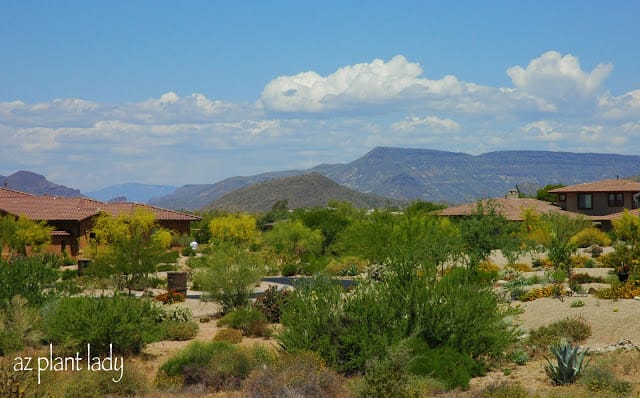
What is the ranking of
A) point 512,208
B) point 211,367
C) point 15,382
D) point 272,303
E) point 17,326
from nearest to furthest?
point 15,382 < point 211,367 < point 17,326 < point 272,303 < point 512,208

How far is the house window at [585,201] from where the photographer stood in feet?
242

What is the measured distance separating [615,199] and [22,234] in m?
52.2

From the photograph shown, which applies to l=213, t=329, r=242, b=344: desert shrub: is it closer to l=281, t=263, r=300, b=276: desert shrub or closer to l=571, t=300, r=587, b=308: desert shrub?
l=571, t=300, r=587, b=308: desert shrub

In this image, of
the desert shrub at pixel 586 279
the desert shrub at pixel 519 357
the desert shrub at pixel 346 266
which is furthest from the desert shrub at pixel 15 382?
the desert shrub at pixel 346 266

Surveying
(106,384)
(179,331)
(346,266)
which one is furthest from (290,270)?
(106,384)

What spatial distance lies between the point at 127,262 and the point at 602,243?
37117mm

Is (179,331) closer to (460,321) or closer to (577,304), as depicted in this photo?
(460,321)

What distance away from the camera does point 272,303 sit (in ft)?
83.7

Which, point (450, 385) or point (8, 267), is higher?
point (8, 267)

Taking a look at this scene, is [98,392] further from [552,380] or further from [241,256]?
[241,256]

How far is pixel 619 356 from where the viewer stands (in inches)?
686

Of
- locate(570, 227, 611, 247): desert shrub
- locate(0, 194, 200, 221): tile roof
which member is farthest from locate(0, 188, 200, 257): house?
locate(570, 227, 611, 247): desert shrub

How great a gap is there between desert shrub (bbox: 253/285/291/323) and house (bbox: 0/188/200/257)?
33.1 metres

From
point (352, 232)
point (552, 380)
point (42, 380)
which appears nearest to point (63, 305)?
point (42, 380)
